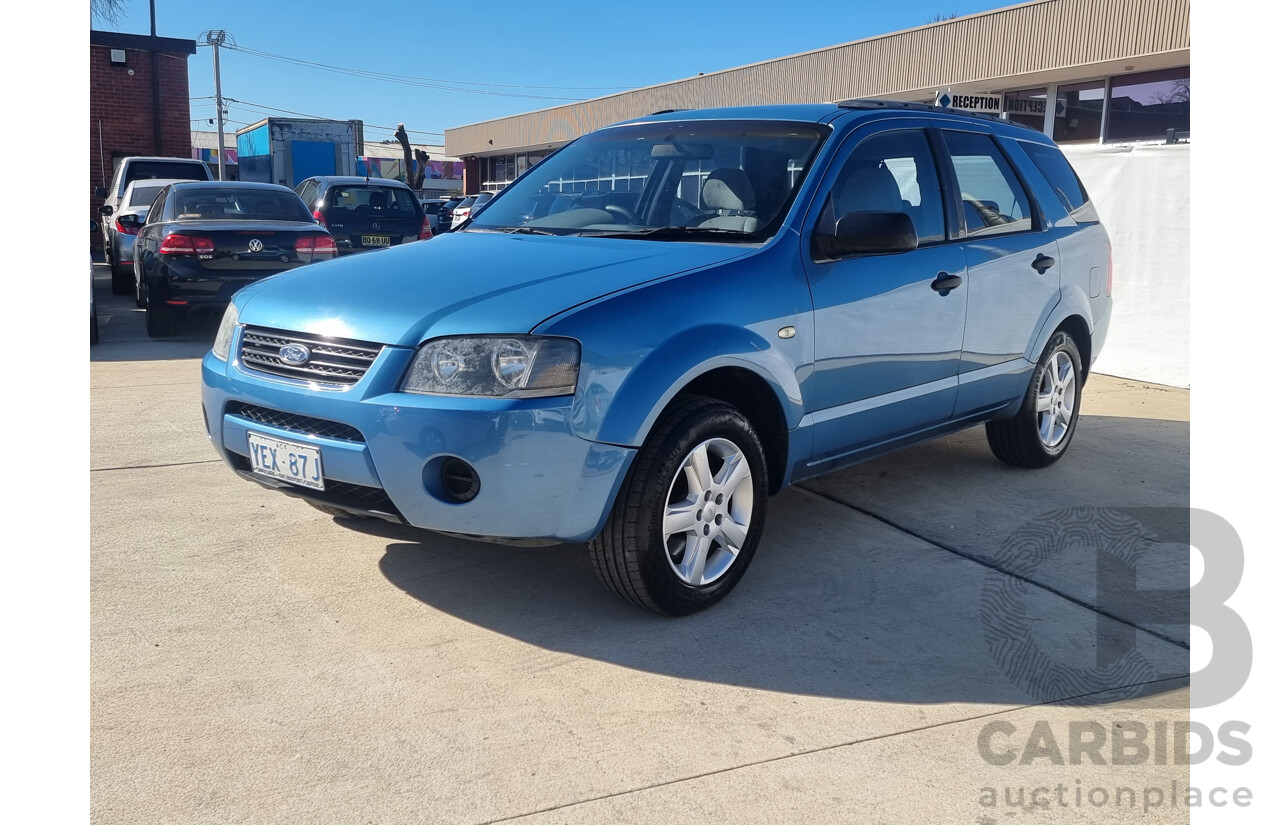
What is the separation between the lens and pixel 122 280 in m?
14.3

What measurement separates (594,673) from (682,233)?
1.72m

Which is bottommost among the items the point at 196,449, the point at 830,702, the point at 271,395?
the point at 830,702

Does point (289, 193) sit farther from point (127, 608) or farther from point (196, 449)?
point (127, 608)

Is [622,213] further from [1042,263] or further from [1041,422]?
[1041,422]

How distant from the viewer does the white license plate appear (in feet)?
11.2

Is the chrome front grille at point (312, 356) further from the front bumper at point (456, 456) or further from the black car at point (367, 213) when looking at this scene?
the black car at point (367, 213)

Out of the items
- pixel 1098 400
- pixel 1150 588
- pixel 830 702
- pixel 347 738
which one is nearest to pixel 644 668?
pixel 830 702

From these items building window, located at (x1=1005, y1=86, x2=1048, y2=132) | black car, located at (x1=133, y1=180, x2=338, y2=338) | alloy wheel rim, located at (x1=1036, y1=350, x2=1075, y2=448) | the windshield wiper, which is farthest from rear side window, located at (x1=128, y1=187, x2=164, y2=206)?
building window, located at (x1=1005, y1=86, x2=1048, y2=132)

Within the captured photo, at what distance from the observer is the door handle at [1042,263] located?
17.4ft

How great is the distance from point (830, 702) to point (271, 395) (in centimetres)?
205

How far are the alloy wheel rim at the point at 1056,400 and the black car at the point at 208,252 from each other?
6.66 metres

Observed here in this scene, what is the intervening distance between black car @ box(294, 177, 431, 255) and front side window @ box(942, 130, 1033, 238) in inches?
391

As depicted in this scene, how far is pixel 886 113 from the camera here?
4.72 metres

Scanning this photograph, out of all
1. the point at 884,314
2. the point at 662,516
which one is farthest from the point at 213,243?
the point at 662,516
